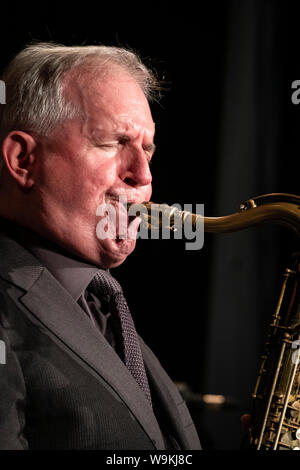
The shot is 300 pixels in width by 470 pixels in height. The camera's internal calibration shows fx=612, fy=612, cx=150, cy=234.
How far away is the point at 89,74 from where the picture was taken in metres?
1.68

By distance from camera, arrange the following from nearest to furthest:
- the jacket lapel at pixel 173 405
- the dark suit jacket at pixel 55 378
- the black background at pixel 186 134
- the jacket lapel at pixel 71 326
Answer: the dark suit jacket at pixel 55 378
the jacket lapel at pixel 71 326
the jacket lapel at pixel 173 405
the black background at pixel 186 134

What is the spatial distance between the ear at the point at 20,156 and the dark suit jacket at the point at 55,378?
18 cm

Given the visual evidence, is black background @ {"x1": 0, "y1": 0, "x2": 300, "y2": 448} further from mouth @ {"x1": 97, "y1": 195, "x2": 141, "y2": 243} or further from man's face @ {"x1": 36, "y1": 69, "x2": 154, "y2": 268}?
mouth @ {"x1": 97, "y1": 195, "x2": 141, "y2": 243}

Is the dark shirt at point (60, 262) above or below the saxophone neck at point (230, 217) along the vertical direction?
below

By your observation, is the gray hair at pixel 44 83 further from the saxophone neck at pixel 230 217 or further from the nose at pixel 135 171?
the saxophone neck at pixel 230 217

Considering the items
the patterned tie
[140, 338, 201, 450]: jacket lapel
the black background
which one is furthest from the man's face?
the black background

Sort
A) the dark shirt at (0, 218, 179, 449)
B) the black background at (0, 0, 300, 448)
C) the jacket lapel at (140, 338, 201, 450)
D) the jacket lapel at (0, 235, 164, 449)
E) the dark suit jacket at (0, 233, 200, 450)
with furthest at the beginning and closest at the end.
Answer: the black background at (0, 0, 300, 448) → the jacket lapel at (140, 338, 201, 450) → the dark shirt at (0, 218, 179, 449) → the jacket lapel at (0, 235, 164, 449) → the dark suit jacket at (0, 233, 200, 450)

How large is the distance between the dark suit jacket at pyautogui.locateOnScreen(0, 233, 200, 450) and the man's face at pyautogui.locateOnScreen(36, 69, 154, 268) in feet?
0.46

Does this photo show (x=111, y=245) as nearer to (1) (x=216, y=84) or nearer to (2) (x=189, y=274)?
(2) (x=189, y=274)

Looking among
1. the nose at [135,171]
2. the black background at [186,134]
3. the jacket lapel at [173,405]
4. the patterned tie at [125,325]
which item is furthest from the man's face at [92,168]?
the black background at [186,134]

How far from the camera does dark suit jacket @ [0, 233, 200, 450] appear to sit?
4.39ft

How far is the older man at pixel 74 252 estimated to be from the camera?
1.37 m

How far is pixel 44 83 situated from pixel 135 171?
34cm
